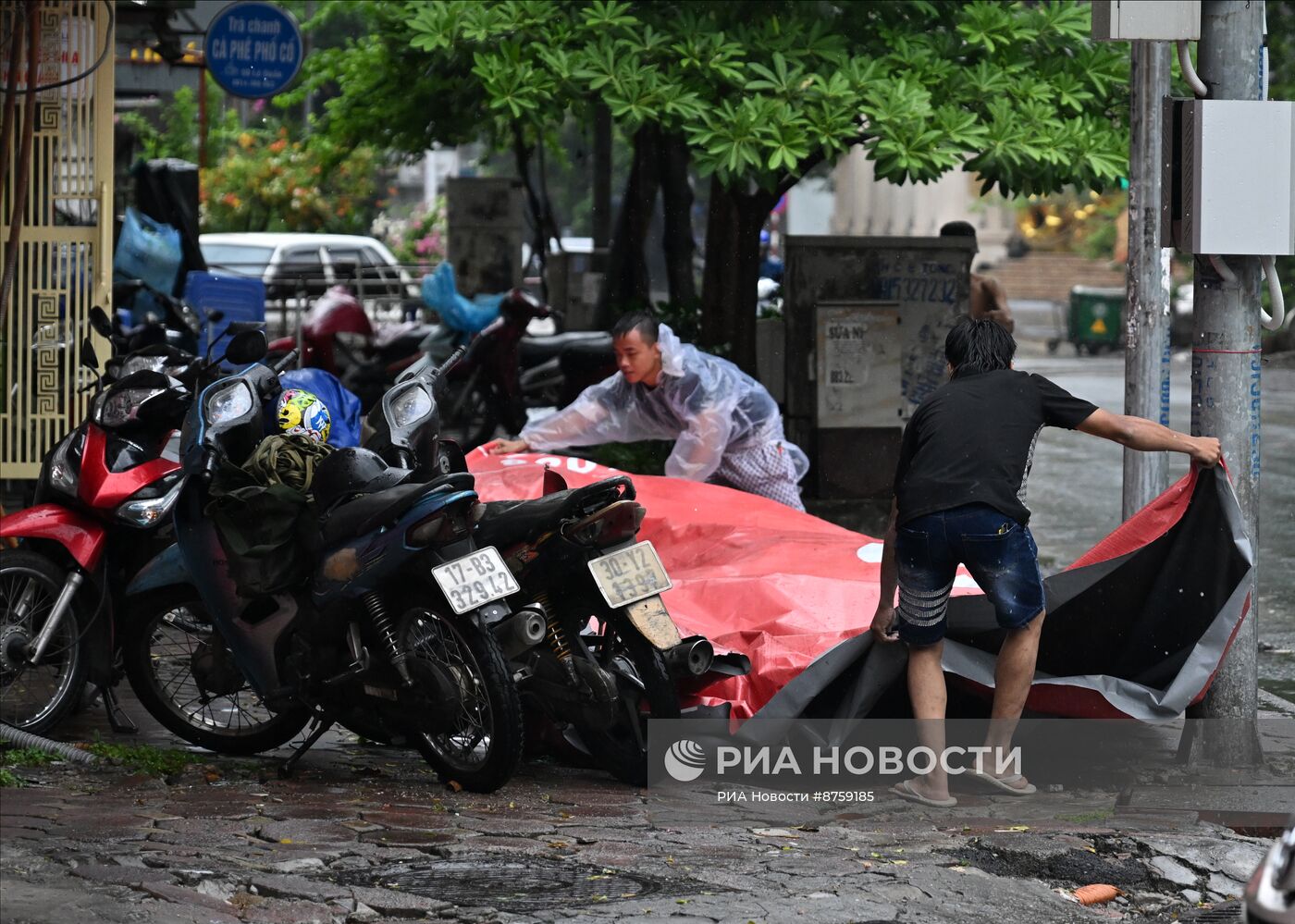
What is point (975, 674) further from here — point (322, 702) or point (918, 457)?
point (322, 702)

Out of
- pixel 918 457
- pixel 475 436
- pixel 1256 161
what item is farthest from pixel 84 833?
pixel 475 436

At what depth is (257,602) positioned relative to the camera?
5977 mm

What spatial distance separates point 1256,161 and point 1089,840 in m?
2.32

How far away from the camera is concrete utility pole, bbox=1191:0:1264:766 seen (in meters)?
5.89

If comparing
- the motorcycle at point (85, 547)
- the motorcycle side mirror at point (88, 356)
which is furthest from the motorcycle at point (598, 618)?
the motorcycle side mirror at point (88, 356)

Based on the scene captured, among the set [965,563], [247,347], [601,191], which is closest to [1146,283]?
[965,563]

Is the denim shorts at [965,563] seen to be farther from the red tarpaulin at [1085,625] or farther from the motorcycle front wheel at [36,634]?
the motorcycle front wheel at [36,634]

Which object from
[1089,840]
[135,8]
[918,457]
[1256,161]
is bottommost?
[1089,840]

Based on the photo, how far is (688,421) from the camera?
802 cm

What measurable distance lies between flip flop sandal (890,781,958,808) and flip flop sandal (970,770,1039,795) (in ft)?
0.51

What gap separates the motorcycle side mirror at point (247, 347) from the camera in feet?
20.9

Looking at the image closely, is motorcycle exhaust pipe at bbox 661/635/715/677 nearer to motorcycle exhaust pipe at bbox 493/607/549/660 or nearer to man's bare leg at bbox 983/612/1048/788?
motorcycle exhaust pipe at bbox 493/607/549/660

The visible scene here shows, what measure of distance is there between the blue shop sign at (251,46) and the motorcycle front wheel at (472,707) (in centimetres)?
828

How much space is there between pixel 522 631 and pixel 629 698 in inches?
17.3
